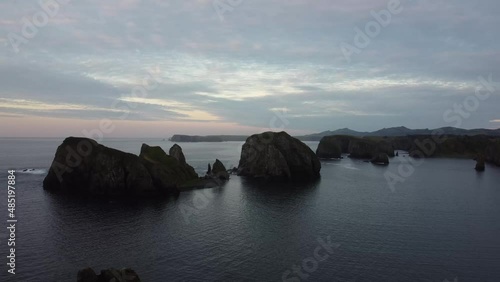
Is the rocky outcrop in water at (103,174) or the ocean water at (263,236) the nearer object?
the ocean water at (263,236)

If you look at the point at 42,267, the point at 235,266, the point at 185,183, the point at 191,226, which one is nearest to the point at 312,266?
the point at 235,266

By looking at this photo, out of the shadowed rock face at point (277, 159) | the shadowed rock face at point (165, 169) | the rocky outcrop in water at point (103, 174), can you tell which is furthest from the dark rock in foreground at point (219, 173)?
the rocky outcrop in water at point (103, 174)

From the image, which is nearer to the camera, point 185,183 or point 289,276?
point 289,276

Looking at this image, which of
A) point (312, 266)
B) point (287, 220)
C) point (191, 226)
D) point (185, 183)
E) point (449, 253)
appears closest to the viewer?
point (312, 266)

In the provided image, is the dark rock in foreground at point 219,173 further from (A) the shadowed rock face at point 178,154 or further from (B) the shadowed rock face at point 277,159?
(B) the shadowed rock face at point 277,159

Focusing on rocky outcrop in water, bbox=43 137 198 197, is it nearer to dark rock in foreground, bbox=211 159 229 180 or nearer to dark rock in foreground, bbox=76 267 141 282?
dark rock in foreground, bbox=211 159 229 180

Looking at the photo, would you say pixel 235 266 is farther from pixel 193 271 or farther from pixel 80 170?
pixel 80 170
